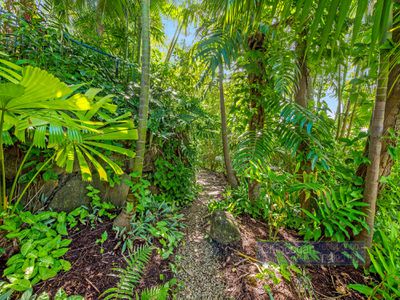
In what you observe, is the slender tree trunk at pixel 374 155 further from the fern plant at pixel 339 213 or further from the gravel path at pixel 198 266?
the gravel path at pixel 198 266

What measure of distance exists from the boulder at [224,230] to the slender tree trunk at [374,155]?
0.88 metres

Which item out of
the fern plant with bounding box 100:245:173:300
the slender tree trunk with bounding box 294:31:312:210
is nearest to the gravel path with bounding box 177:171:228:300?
the fern plant with bounding box 100:245:173:300

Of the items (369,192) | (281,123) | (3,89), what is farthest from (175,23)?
(369,192)

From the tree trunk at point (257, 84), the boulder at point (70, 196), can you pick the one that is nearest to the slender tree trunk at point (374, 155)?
the tree trunk at point (257, 84)

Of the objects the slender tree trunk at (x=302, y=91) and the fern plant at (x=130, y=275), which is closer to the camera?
the fern plant at (x=130, y=275)

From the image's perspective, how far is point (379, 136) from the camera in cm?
112

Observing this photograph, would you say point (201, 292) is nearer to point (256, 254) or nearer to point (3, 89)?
point (256, 254)

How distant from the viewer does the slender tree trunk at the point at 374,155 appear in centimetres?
109

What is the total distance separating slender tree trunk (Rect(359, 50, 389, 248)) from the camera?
3.58 feet

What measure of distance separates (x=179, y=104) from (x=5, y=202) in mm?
1591

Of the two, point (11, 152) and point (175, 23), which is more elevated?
point (175, 23)

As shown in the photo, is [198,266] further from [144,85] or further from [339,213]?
[144,85]

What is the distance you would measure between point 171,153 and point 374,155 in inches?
66.9

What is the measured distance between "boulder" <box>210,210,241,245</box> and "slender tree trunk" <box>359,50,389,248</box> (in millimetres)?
879
